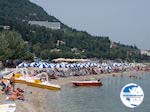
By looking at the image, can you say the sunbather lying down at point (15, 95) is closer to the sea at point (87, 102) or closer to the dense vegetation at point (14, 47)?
the sea at point (87, 102)

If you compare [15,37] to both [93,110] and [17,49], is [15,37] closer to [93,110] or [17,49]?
[17,49]

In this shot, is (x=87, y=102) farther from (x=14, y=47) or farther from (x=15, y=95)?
(x=14, y=47)

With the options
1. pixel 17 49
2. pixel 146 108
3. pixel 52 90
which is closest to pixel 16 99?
pixel 146 108

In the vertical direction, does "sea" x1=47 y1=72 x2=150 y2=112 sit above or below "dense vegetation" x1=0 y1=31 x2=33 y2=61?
below

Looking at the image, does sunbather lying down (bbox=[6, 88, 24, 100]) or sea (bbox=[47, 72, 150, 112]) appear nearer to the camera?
sunbather lying down (bbox=[6, 88, 24, 100])

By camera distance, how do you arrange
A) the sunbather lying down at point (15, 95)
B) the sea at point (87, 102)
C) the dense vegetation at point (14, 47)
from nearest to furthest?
the sunbather lying down at point (15, 95) < the sea at point (87, 102) < the dense vegetation at point (14, 47)

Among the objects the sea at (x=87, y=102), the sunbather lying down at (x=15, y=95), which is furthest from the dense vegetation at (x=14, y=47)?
the sunbather lying down at (x=15, y=95)

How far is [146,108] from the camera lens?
93.0 ft

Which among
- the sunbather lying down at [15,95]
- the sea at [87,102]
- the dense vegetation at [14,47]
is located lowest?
the sea at [87,102]

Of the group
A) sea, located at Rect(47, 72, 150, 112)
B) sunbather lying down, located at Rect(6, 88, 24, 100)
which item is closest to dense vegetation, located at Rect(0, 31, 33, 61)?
sea, located at Rect(47, 72, 150, 112)

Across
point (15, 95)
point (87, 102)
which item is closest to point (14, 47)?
point (87, 102)

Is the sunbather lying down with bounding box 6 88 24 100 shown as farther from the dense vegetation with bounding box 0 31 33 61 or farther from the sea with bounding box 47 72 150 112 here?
the dense vegetation with bounding box 0 31 33 61

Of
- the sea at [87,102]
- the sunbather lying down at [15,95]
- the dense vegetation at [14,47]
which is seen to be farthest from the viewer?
the dense vegetation at [14,47]

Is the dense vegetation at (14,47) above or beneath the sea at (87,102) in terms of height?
above
